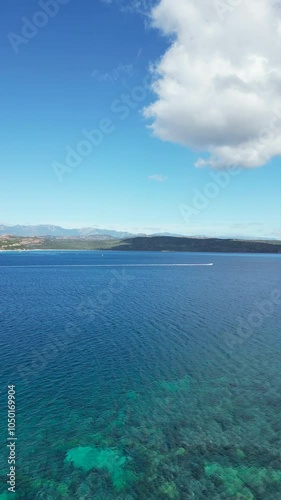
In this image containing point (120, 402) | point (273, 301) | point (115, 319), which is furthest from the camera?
point (273, 301)

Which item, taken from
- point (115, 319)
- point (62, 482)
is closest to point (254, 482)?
point (62, 482)

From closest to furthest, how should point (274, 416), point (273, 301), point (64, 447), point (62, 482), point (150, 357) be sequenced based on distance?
point (62, 482) → point (64, 447) → point (274, 416) → point (150, 357) → point (273, 301)

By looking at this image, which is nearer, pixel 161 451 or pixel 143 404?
pixel 161 451

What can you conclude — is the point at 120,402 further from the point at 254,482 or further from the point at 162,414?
the point at 254,482

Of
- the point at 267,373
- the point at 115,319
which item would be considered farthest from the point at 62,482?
the point at 115,319

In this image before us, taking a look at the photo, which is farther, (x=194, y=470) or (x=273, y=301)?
(x=273, y=301)

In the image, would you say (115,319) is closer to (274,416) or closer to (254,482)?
(274,416)

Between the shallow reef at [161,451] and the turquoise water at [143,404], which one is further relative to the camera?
the turquoise water at [143,404]
